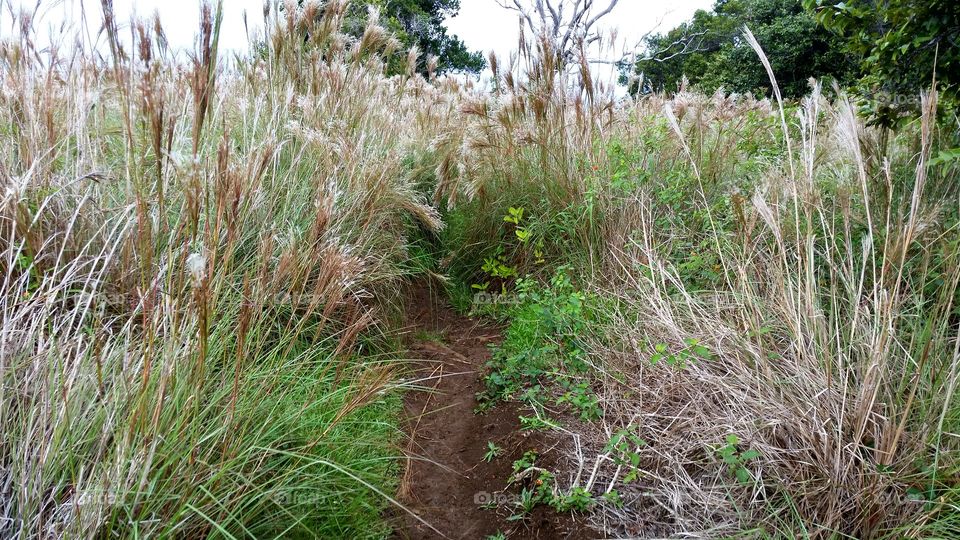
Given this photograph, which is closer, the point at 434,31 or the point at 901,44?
the point at 901,44

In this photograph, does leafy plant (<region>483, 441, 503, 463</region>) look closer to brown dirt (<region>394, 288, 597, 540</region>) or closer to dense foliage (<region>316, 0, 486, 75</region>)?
brown dirt (<region>394, 288, 597, 540</region>)

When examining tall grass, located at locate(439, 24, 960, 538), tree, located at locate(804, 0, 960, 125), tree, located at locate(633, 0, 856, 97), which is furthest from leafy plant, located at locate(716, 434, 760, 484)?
tree, located at locate(633, 0, 856, 97)

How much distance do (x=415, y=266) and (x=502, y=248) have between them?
0.65m

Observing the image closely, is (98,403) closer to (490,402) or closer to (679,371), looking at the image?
(490,402)

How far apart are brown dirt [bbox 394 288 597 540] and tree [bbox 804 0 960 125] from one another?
7.24 ft

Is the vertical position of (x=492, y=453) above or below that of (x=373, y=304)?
below

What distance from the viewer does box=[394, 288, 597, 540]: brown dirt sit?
1969mm

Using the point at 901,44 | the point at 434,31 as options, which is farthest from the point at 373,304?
the point at 434,31

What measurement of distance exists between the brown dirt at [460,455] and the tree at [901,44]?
7.24 feet

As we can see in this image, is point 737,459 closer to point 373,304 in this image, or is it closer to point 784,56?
point 373,304

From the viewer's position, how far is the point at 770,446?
5.72ft

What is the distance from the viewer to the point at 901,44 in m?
2.49

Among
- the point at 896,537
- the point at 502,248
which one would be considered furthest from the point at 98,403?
the point at 502,248

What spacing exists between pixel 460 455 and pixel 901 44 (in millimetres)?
2649
